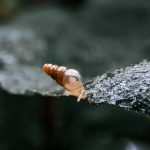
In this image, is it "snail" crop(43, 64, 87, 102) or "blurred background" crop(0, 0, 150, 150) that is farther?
"blurred background" crop(0, 0, 150, 150)

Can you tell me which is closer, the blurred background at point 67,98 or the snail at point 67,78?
the snail at point 67,78

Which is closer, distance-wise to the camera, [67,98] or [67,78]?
[67,78]

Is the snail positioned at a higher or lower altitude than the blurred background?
lower

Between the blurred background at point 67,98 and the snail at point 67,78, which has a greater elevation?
the blurred background at point 67,98

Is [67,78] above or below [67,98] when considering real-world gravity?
below
